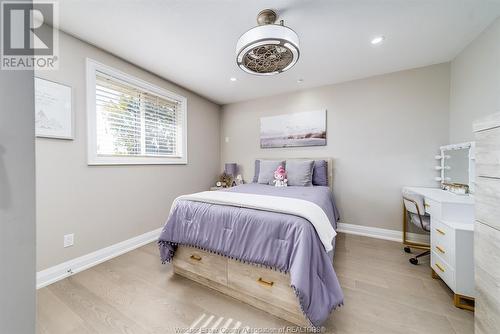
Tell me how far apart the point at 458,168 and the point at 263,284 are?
8.41 feet

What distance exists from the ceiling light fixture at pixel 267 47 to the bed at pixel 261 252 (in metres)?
1.25

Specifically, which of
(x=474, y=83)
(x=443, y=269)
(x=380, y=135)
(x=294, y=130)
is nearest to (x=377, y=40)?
(x=474, y=83)

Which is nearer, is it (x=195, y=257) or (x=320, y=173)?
(x=195, y=257)

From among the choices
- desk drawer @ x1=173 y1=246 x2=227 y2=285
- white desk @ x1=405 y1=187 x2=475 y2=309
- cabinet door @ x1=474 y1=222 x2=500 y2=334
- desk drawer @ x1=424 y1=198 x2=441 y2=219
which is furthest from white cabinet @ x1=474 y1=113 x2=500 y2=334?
desk drawer @ x1=173 y1=246 x2=227 y2=285

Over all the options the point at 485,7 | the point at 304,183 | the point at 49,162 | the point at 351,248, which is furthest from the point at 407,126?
the point at 49,162

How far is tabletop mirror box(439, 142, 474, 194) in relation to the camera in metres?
1.94

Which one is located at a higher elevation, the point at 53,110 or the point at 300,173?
the point at 53,110

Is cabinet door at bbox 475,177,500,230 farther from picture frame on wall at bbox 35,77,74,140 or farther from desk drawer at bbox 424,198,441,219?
picture frame on wall at bbox 35,77,74,140

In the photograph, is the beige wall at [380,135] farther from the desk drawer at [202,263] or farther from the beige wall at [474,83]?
the desk drawer at [202,263]

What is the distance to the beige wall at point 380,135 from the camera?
250 cm

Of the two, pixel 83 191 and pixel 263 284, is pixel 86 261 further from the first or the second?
pixel 263 284

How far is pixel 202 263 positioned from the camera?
1658mm

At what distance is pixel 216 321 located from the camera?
4.35 ft

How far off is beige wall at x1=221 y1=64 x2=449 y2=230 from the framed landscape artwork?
0.11 meters
